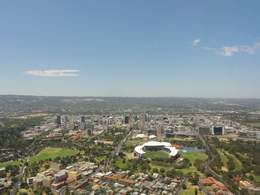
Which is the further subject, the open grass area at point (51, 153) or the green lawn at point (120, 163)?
the open grass area at point (51, 153)

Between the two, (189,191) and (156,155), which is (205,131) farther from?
(189,191)

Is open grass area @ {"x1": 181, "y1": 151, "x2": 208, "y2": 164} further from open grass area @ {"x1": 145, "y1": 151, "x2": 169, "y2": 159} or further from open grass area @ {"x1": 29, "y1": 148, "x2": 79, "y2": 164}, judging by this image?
open grass area @ {"x1": 29, "y1": 148, "x2": 79, "y2": 164}

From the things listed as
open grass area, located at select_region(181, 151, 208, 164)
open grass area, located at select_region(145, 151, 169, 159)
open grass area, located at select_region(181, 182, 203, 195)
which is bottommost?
open grass area, located at select_region(181, 151, 208, 164)

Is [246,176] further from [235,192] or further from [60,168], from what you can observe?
[60,168]

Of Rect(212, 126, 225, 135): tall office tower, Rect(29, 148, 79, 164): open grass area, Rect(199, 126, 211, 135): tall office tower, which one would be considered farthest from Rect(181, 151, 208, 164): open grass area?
Rect(212, 126, 225, 135): tall office tower

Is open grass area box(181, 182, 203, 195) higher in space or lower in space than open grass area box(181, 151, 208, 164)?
higher

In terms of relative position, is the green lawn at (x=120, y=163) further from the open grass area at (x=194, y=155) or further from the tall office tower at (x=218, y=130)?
the tall office tower at (x=218, y=130)

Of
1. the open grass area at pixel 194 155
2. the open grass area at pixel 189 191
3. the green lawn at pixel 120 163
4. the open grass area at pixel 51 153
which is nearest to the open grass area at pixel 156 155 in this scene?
the open grass area at pixel 194 155

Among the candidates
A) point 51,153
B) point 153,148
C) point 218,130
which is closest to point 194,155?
point 153,148
